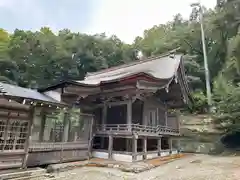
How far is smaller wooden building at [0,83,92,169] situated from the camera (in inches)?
308

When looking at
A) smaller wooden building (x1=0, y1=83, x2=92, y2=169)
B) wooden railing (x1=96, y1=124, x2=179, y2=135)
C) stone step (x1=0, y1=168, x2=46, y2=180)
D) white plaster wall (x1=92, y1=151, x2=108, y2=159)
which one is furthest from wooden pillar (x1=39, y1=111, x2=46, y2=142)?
wooden railing (x1=96, y1=124, x2=179, y2=135)

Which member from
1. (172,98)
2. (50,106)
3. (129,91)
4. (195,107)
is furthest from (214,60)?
(50,106)

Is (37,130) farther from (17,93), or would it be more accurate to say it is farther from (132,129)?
(132,129)

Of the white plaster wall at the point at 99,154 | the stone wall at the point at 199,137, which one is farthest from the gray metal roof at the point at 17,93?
the stone wall at the point at 199,137

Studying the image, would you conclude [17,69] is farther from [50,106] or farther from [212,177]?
[212,177]

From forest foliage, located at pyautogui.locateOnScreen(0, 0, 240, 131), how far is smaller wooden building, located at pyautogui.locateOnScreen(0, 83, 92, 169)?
53.3 ft

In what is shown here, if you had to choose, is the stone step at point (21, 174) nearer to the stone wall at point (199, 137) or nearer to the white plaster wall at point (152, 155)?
the white plaster wall at point (152, 155)

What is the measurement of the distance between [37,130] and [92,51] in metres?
24.9

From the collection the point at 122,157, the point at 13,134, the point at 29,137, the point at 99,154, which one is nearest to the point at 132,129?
the point at 122,157

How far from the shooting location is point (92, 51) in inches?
1328

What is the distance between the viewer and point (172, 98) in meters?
16.8

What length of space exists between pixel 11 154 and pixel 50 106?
7.76ft

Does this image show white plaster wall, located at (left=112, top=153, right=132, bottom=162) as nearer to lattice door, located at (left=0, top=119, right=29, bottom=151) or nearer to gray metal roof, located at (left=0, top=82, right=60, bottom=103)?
gray metal roof, located at (left=0, top=82, right=60, bottom=103)

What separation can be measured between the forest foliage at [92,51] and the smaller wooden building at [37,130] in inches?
640
